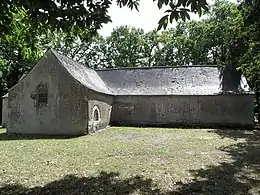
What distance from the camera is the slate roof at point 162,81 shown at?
Result: 23.8 meters

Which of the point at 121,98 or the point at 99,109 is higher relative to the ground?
the point at 121,98

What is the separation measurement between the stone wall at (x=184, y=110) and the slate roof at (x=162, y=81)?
578 millimetres

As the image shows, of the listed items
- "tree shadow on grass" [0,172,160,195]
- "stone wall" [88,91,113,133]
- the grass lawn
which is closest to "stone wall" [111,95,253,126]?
"stone wall" [88,91,113,133]

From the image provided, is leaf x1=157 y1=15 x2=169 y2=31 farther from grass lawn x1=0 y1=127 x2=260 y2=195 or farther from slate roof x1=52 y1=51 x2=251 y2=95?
slate roof x1=52 y1=51 x2=251 y2=95

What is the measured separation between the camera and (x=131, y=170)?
804 cm

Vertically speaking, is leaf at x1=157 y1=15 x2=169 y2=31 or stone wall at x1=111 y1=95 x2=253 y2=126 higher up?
leaf at x1=157 y1=15 x2=169 y2=31

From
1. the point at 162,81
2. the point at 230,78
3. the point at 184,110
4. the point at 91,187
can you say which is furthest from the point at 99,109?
the point at 91,187

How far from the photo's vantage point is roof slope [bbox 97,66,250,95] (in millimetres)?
23984

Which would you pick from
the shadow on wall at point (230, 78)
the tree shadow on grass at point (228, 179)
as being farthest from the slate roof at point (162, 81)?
the tree shadow on grass at point (228, 179)

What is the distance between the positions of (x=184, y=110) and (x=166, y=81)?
3477 millimetres

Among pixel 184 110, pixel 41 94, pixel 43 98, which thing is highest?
pixel 41 94

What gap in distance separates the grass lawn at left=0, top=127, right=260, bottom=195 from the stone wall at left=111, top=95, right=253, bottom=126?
10692 mm

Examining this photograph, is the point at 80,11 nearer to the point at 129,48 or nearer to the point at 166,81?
the point at 166,81

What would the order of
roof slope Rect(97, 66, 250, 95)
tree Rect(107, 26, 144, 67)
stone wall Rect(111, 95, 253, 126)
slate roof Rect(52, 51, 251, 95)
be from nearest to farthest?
stone wall Rect(111, 95, 253, 126) → slate roof Rect(52, 51, 251, 95) → roof slope Rect(97, 66, 250, 95) → tree Rect(107, 26, 144, 67)
